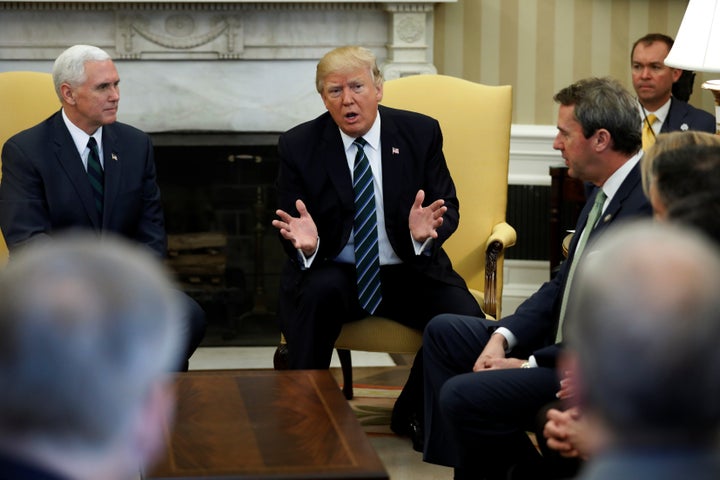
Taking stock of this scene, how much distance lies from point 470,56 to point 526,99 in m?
0.33

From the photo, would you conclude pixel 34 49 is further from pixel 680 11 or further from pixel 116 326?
pixel 116 326

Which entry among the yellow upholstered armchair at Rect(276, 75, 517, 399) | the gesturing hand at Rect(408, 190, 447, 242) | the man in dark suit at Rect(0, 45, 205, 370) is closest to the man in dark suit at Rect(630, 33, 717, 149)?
the yellow upholstered armchair at Rect(276, 75, 517, 399)

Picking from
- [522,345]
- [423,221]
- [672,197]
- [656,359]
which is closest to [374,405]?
[423,221]

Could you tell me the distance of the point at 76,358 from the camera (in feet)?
2.97

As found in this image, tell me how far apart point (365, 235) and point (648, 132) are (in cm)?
146

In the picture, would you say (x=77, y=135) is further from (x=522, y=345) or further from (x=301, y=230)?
(x=522, y=345)

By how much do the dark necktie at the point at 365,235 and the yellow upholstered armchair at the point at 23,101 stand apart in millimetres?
1110

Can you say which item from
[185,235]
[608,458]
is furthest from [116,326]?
[185,235]

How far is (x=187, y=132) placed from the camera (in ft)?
17.4

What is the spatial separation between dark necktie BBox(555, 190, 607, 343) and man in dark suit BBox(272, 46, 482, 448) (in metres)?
0.61

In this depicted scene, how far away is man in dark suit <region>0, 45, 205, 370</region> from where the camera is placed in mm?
3572

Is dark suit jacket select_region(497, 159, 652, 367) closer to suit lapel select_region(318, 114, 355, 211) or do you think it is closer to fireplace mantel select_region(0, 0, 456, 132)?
suit lapel select_region(318, 114, 355, 211)

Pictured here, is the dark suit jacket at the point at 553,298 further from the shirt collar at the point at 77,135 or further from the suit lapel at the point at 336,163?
the shirt collar at the point at 77,135

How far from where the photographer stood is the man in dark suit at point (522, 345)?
9.30ft
